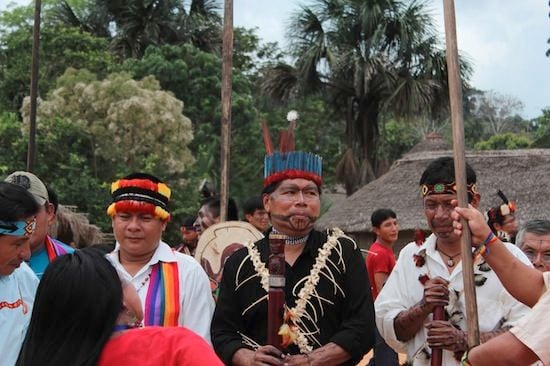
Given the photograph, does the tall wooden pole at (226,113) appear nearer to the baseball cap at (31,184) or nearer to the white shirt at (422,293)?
the baseball cap at (31,184)

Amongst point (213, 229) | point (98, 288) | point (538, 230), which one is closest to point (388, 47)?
point (213, 229)

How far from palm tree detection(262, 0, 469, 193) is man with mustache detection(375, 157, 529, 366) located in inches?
833

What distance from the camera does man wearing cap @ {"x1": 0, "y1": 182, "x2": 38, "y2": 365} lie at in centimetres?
341

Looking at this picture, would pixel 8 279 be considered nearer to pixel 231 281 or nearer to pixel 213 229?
pixel 231 281

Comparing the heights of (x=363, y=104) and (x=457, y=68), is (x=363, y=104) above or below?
above

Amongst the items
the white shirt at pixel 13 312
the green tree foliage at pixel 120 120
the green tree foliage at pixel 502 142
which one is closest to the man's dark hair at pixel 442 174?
the white shirt at pixel 13 312

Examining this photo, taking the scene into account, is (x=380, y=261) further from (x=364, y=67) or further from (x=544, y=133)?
(x=544, y=133)

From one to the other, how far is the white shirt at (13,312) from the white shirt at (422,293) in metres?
1.78

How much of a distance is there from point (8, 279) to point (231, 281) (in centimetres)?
106

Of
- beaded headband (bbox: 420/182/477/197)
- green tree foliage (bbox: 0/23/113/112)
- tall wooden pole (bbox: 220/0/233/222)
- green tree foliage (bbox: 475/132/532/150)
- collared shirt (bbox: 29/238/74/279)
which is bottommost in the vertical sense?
collared shirt (bbox: 29/238/74/279)

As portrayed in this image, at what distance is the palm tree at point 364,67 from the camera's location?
82.2 ft

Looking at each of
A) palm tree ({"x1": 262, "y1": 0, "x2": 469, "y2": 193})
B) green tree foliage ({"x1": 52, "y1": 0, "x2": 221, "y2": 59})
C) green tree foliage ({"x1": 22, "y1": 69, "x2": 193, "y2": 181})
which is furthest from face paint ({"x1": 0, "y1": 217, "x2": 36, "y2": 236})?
green tree foliage ({"x1": 52, "y1": 0, "x2": 221, "y2": 59})

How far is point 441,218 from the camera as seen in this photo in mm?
3889

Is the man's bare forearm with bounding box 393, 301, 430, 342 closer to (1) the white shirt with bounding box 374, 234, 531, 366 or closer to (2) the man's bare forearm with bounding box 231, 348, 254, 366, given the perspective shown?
(1) the white shirt with bounding box 374, 234, 531, 366
